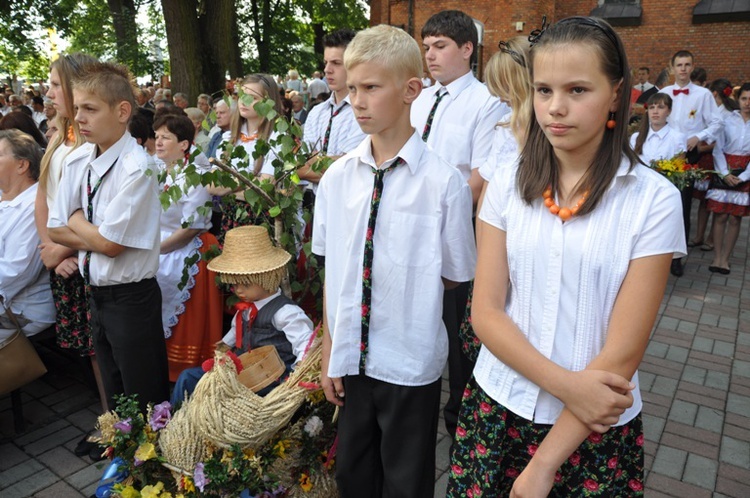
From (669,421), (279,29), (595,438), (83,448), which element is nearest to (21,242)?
(83,448)

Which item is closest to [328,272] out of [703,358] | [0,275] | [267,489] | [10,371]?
[267,489]

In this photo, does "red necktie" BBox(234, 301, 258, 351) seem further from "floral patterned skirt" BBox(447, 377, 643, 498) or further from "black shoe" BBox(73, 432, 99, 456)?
"floral patterned skirt" BBox(447, 377, 643, 498)

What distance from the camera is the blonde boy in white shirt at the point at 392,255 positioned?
6.86 ft

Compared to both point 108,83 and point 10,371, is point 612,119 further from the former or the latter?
point 10,371

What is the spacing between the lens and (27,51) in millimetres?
20438

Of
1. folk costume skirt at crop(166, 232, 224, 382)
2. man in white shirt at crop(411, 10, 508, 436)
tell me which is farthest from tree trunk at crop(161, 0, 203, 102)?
man in white shirt at crop(411, 10, 508, 436)

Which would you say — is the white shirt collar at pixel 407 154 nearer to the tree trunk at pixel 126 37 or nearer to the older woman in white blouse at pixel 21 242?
the older woman in white blouse at pixel 21 242

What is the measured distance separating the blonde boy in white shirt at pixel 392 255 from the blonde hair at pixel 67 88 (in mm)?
1625

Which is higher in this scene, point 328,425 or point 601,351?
point 601,351

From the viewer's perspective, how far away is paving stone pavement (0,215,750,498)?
3.18 m

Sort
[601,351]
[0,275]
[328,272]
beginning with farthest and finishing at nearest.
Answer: [0,275], [328,272], [601,351]

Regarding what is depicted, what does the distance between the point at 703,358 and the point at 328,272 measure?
3.77 m

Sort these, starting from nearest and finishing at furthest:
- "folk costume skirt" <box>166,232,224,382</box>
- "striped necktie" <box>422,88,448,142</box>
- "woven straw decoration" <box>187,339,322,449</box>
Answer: "woven straw decoration" <box>187,339,322,449</box> < "striped necktie" <box>422,88,448,142</box> < "folk costume skirt" <box>166,232,224,382</box>

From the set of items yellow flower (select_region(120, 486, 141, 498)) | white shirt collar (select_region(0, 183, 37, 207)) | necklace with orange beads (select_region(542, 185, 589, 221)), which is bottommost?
yellow flower (select_region(120, 486, 141, 498))
